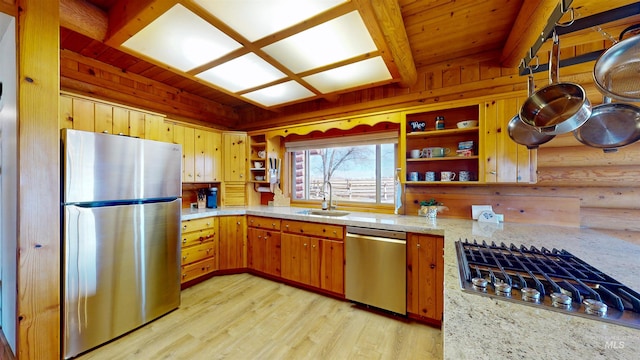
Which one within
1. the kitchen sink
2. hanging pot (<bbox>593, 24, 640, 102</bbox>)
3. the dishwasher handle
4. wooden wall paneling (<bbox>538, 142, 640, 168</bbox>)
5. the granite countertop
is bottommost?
the dishwasher handle

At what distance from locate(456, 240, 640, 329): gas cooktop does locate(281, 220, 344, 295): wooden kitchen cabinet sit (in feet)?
4.70

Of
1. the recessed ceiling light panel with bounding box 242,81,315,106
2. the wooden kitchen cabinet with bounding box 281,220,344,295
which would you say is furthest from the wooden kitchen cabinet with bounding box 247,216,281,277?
the recessed ceiling light panel with bounding box 242,81,315,106

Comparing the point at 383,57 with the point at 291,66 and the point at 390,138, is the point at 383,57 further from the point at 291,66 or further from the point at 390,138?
the point at 390,138

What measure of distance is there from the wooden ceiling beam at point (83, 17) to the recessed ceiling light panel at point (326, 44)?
123 centimetres

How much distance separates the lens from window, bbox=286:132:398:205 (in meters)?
3.04

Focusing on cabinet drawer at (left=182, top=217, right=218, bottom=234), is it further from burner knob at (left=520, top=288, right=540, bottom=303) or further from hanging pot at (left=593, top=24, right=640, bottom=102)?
hanging pot at (left=593, top=24, right=640, bottom=102)

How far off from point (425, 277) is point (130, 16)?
2.94 metres

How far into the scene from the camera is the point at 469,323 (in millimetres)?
660

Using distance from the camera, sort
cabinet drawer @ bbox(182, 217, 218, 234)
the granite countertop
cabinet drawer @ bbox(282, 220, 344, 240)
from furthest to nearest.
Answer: cabinet drawer @ bbox(182, 217, 218, 234) < cabinet drawer @ bbox(282, 220, 344, 240) < the granite countertop

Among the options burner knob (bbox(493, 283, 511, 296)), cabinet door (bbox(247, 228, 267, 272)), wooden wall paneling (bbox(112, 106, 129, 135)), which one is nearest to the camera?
burner knob (bbox(493, 283, 511, 296))

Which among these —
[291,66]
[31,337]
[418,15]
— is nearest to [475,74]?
[418,15]

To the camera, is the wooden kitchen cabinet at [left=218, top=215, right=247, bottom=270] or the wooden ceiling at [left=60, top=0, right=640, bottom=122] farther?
the wooden kitchen cabinet at [left=218, top=215, right=247, bottom=270]

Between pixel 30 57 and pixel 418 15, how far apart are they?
2.50 meters

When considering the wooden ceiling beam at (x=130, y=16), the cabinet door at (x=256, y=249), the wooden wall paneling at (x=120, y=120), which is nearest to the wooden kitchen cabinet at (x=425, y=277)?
the cabinet door at (x=256, y=249)
